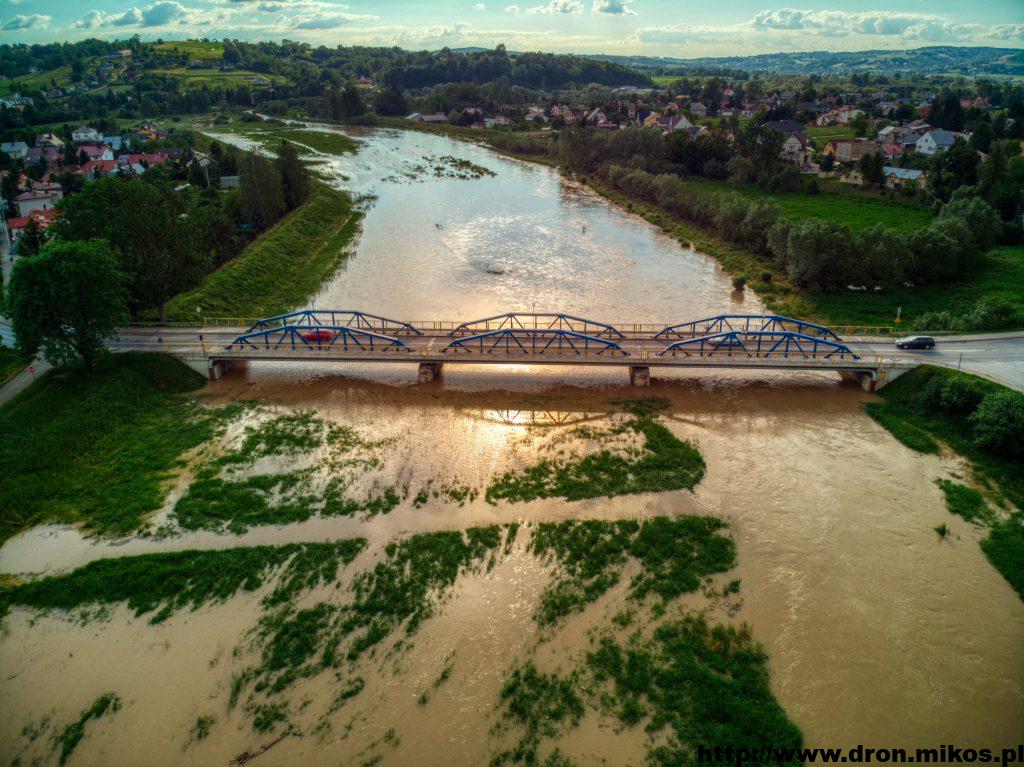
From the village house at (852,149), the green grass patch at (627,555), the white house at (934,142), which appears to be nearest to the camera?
the green grass patch at (627,555)

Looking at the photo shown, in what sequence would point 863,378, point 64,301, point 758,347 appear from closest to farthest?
point 64,301, point 758,347, point 863,378

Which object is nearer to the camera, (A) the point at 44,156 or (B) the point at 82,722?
(B) the point at 82,722

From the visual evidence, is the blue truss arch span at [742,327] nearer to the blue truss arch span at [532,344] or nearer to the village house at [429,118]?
the blue truss arch span at [532,344]

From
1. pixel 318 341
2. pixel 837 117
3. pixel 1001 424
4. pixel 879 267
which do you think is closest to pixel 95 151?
pixel 318 341

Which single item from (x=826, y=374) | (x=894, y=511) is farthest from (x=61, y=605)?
(x=826, y=374)

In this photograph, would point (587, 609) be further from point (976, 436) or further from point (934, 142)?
point (934, 142)

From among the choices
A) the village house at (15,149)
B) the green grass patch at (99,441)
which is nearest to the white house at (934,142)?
the green grass patch at (99,441)
